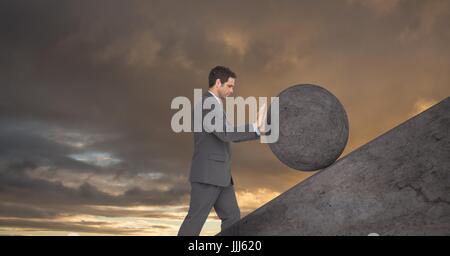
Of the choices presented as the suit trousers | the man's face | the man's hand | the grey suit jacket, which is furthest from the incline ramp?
the man's face

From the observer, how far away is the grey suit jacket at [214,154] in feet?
21.5

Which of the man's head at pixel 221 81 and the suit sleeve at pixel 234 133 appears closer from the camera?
the suit sleeve at pixel 234 133

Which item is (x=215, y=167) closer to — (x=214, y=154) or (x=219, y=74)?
(x=214, y=154)

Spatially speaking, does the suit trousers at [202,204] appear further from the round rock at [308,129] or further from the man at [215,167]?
the round rock at [308,129]

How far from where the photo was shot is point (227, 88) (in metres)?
6.99

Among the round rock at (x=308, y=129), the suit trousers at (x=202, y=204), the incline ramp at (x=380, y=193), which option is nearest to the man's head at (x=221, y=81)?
the round rock at (x=308, y=129)

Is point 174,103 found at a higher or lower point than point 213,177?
higher

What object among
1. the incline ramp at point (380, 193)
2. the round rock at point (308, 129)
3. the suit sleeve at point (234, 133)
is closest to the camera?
the suit sleeve at point (234, 133)

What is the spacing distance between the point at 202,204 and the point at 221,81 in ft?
5.67

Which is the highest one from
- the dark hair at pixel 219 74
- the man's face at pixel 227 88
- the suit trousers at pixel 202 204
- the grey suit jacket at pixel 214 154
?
the dark hair at pixel 219 74

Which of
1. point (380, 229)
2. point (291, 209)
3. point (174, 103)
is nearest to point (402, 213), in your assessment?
point (380, 229)
